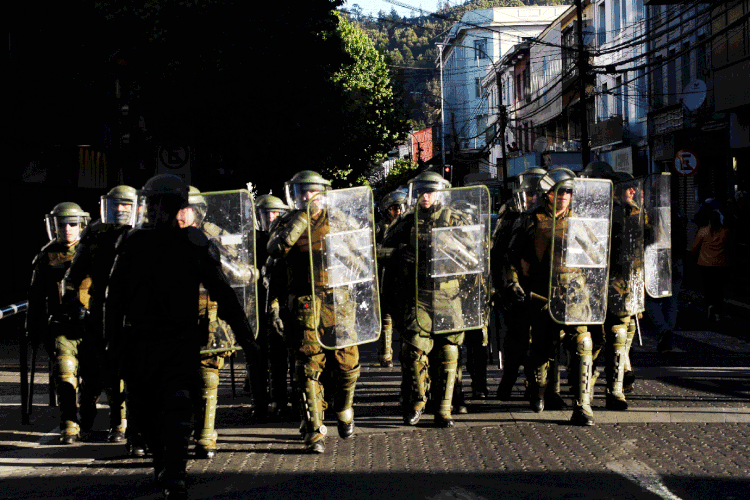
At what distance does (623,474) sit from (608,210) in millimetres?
2495

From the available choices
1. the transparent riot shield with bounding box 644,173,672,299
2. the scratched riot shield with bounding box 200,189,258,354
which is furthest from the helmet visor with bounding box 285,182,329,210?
the transparent riot shield with bounding box 644,173,672,299

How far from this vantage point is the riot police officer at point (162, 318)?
5148 millimetres

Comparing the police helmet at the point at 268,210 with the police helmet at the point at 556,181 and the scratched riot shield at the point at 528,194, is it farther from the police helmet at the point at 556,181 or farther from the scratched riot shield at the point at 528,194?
the police helmet at the point at 556,181

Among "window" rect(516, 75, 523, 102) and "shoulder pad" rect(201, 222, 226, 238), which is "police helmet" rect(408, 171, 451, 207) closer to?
"shoulder pad" rect(201, 222, 226, 238)

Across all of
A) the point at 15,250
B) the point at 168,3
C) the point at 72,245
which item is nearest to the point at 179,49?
the point at 168,3

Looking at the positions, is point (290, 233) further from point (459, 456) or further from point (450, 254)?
point (459, 456)

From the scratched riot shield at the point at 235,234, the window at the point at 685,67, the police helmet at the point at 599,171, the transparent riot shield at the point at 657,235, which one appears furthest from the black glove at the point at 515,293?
the window at the point at 685,67

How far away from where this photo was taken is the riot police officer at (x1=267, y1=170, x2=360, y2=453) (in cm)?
656

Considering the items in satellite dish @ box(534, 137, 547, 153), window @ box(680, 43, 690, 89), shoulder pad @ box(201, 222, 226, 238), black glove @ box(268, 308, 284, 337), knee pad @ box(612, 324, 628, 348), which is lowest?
knee pad @ box(612, 324, 628, 348)

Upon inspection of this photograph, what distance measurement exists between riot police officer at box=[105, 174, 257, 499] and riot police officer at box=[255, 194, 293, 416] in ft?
5.54

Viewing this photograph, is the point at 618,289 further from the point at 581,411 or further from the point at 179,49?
the point at 179,49

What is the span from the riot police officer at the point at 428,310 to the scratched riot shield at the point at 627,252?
1.22m

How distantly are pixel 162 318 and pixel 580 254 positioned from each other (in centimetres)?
351

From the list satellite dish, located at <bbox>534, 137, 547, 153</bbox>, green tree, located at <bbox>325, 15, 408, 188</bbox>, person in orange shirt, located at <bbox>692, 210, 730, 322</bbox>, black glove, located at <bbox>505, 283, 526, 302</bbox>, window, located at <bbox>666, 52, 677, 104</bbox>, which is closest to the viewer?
black glove, located at <bbox>505, 283, 526, 302</bbox>
